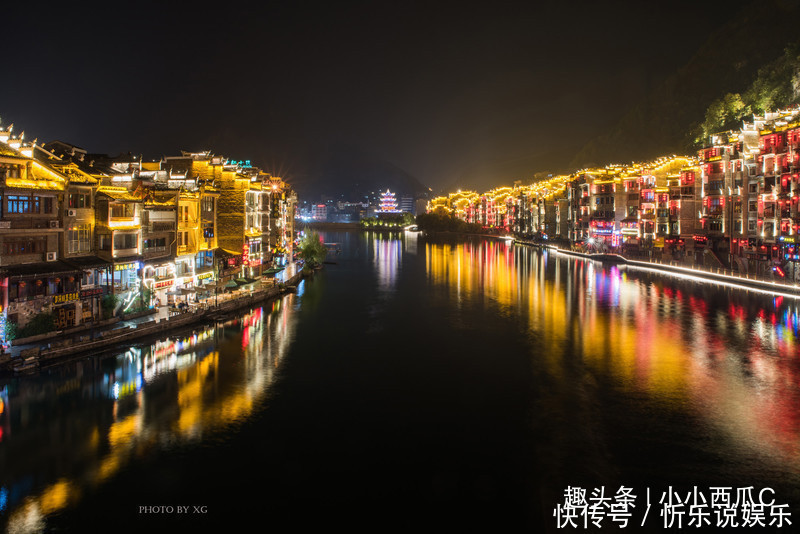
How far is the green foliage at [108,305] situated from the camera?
27.0m

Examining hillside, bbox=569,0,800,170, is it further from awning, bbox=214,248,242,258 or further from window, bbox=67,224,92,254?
window, bbox=67,224,92,254

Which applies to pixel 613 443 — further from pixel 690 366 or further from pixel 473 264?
pixel 473 264

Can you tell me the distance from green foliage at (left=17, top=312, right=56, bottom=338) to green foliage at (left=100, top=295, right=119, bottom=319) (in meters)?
3.05

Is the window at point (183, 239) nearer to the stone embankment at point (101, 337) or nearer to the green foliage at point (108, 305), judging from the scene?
the stone embankment at point (101, 337)

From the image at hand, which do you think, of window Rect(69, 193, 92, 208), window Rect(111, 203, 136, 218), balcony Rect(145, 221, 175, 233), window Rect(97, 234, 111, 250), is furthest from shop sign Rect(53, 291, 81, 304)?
balcony Rect(145, 221, 175, 233)

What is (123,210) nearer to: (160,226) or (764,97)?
(160,226)

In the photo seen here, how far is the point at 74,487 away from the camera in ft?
45.2

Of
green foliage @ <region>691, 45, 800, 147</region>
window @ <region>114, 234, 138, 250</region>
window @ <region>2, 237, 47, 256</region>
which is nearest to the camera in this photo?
window @ <region>2, 237, 47, 256</region>

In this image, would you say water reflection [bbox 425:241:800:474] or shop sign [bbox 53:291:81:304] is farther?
shop sign [bbox 53:291:81:304]

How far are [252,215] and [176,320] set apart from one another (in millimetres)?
21661

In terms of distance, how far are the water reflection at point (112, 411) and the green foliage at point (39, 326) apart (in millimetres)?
2627

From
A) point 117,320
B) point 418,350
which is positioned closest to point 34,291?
point 117,320

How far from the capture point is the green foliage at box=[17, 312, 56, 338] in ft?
74.4

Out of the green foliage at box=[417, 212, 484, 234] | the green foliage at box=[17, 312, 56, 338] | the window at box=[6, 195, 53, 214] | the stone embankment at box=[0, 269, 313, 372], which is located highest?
the green foliage at box=[417, 212, 484, 234]
